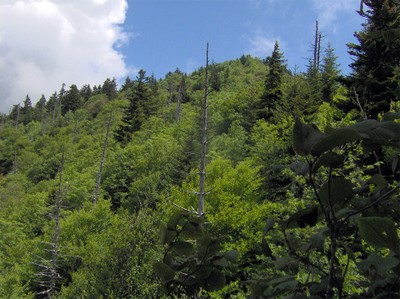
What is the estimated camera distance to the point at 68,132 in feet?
252

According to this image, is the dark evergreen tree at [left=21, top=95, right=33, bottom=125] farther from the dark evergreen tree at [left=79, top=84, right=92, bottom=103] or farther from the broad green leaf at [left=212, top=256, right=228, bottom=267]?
the broad green leaf at [left=212, top=256, right=228, bottom=267]

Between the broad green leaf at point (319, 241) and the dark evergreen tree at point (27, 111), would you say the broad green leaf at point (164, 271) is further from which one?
the dark evergreen tree at point (27, 111)

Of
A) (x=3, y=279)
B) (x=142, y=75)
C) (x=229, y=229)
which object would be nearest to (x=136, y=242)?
(x=229, y=229)

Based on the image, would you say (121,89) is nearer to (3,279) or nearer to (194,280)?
(3,279)

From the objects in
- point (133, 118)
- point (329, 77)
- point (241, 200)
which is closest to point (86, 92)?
point (133, 118)

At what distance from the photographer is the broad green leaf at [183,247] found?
1.22 m

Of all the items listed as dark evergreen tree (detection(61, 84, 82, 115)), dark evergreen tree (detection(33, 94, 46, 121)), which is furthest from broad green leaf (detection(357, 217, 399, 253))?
dark evergreen tree (detection(33, 94, 46, 121))

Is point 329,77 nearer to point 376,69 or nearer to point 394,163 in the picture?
point 376,69

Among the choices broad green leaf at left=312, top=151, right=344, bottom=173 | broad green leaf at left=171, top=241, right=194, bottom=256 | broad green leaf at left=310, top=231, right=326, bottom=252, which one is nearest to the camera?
broad green leaf at left=312, top=151, right=344, bottom=173

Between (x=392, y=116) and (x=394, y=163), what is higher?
(x=392, y=116)

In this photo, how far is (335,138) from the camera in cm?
80

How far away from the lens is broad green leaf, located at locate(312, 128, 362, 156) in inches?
31.2

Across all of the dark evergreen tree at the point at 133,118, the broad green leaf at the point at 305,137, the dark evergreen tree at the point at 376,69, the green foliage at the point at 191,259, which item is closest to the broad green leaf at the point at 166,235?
the green foliage at the point at 191,259

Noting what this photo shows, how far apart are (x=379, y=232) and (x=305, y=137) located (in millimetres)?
240
